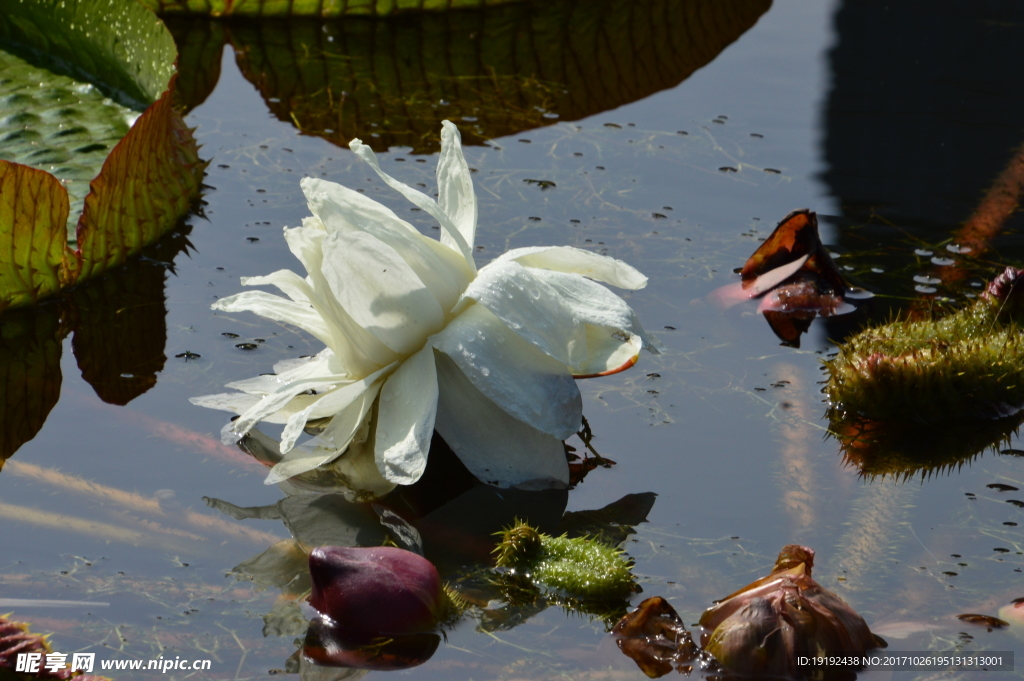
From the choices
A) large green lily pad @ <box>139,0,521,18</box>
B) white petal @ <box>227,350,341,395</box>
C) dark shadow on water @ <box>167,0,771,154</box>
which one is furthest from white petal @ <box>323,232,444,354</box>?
large green lily pad @ <box>139,0,521,18</box>

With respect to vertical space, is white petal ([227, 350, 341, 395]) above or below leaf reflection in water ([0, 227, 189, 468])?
above

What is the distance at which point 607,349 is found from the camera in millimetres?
1076

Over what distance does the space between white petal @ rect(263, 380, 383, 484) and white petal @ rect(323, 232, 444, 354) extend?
0.22ft

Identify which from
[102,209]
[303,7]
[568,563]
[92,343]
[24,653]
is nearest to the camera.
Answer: [24,653]

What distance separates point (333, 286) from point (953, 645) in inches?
26.2

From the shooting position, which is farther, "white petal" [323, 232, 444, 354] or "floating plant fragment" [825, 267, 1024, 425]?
"floating plant fragment" [825, 267, 1024, 425]

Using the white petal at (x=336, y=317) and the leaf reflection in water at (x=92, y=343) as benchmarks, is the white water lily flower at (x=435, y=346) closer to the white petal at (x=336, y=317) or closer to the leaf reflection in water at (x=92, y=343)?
the white petal at (x=336, y=317)

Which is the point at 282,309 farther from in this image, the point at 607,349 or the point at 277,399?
the point at 607,349

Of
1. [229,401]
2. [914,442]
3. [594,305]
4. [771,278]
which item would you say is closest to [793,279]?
[771,278]

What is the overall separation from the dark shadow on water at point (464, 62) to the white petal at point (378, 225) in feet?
2.74

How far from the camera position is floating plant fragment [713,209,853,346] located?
139 centimetres

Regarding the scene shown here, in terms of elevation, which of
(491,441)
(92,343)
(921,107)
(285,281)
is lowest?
(92,343)

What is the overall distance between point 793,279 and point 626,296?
0.24 meters

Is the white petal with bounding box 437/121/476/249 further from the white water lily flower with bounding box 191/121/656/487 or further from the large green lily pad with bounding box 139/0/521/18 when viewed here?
the large green lily pad with bounding box 139/0/521/18
